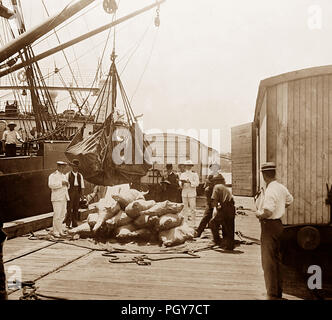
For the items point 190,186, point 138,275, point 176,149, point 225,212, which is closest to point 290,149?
point 225,212

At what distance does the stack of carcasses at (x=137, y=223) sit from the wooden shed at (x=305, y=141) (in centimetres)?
308

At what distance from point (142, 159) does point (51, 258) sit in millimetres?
3528

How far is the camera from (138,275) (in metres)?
6.32

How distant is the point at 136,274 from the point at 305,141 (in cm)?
364

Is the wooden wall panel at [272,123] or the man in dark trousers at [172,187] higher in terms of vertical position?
the wooden wall panel at [272,123]

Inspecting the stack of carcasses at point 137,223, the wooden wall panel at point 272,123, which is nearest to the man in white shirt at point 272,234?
the wooden wall panel at point 272,123

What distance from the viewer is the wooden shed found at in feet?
20.6

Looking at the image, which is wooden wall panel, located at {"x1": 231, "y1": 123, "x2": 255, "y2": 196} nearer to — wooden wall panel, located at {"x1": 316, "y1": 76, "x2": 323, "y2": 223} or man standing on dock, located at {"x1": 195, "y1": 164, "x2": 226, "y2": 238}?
man standing on dock, located at {"x1": 195, "y1": 164, "x2": 226, "y2": 238}

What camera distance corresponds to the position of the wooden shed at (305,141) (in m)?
6.29

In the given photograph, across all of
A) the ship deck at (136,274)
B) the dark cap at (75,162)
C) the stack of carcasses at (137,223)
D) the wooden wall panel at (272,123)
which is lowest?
the ship deck at (136,274)

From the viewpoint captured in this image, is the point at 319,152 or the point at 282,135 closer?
the point at 319,152

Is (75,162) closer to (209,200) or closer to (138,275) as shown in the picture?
(209,200)

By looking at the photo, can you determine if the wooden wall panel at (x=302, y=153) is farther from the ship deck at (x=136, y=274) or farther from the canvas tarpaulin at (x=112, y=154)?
the canvas tarpaulin at (x=112, y=154)

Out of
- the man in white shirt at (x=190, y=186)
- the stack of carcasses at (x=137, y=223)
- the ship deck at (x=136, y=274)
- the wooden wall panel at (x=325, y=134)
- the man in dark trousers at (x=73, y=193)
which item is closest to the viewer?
the ship deck at (x=136, y=274)
